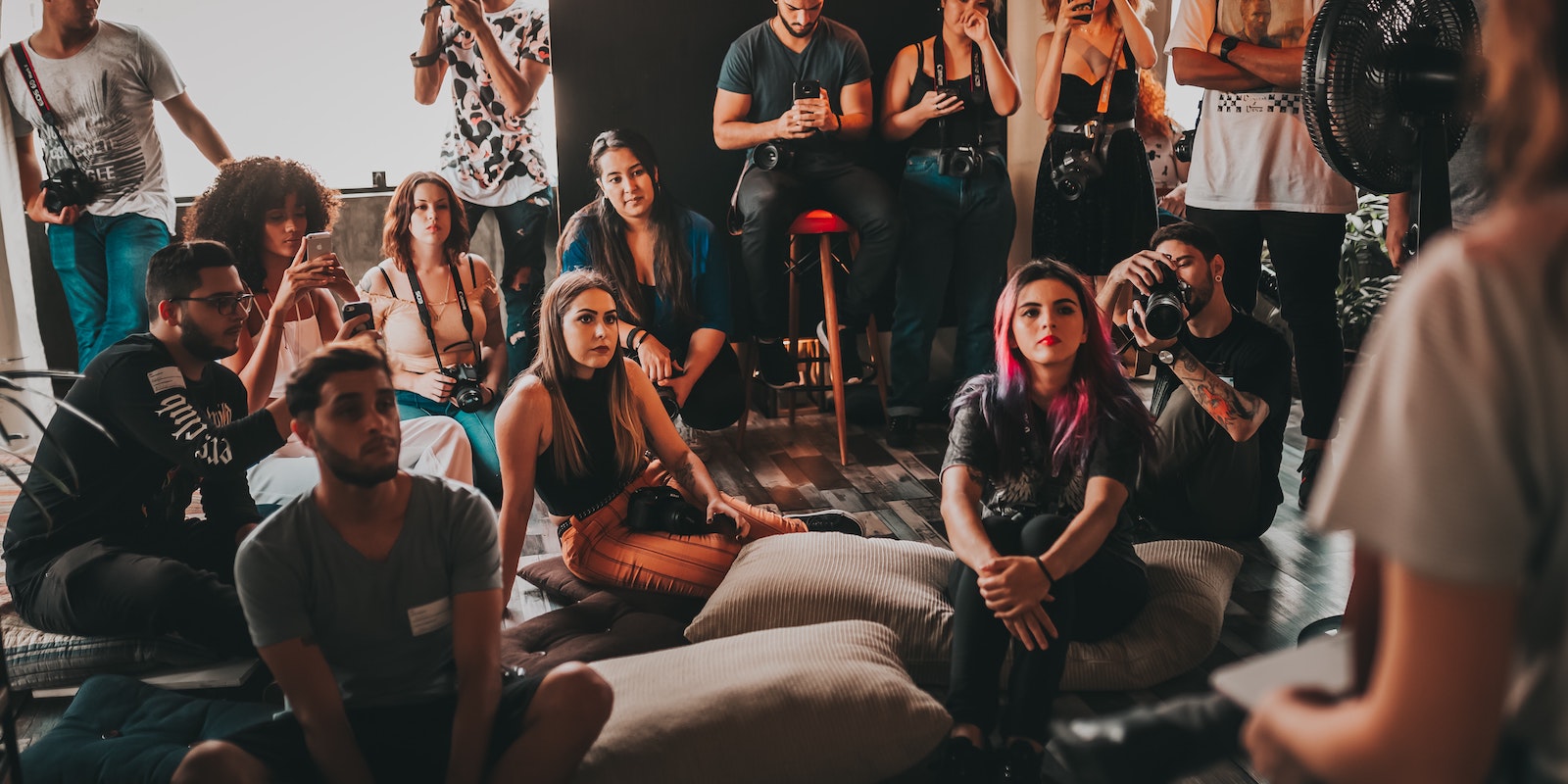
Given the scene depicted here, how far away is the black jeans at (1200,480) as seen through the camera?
320cm

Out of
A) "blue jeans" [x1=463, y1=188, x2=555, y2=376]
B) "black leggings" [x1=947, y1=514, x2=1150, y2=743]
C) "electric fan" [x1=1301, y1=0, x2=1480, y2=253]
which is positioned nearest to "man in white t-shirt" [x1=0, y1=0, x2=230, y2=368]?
"blue jeans" [x1=463, y1=188, x2=555, y2=376]

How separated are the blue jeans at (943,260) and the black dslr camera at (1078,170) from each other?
318 mm

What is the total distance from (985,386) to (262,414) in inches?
59.5

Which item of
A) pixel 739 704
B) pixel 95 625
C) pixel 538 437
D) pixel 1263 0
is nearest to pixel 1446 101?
pixel 1263 0

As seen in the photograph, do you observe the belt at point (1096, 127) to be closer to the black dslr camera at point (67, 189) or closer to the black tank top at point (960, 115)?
the black tank top at point (960, 115)

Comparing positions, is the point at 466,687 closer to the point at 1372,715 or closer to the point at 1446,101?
the point at 1372,715

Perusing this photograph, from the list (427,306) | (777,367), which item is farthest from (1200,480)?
(427,306)

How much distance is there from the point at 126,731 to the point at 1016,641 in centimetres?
164

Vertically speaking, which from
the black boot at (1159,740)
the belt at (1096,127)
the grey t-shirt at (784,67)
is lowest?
the black boot at (1159,740)

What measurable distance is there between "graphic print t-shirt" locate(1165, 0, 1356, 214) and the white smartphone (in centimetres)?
233

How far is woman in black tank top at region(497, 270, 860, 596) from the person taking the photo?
2.90 metres

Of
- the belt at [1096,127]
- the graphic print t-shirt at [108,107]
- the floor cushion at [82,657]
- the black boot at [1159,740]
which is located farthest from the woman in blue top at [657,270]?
the black boot at [1159,740]

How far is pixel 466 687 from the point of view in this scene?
1.85 m

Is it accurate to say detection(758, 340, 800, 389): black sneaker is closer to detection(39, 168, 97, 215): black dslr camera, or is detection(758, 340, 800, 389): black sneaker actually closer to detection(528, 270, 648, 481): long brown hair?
detection(528, 270, 648, 481): long brown hair
